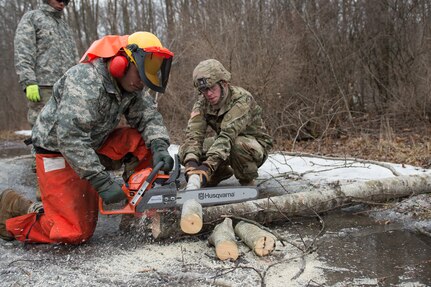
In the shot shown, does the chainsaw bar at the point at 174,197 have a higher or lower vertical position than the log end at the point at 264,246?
Answer: higher

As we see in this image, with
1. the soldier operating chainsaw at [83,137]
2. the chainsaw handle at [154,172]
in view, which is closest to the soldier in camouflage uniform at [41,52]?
the soldier operating chainsaw at [83,137]

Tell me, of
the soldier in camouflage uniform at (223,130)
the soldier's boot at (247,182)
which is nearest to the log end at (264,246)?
the soldier in camouflage uniform at (223,130)

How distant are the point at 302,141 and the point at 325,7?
3833 mm

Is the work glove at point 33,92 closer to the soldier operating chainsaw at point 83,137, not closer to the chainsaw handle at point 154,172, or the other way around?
the soldier operating chainsaw at point 83,137

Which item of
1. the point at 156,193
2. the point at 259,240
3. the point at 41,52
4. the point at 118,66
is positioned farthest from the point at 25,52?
the point at 259,240

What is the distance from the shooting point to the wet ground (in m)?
2.44

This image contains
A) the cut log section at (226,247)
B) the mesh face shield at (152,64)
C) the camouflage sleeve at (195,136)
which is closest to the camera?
the cut log section at (226,247)

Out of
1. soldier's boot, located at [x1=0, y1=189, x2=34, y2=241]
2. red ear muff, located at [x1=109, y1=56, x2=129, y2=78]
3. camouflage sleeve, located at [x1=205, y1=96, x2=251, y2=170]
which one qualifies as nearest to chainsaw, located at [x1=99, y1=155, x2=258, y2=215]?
camouflage sleeve, located at [x1=205, y1=96, x2=251, y2=170]

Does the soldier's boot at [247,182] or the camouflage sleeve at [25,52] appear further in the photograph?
the camouflage sleeve at [25,52]

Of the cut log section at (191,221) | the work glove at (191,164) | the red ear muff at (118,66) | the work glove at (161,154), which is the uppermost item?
the red ear muff at (118,66)

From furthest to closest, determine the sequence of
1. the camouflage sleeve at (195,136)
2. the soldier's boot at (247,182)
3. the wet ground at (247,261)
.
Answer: the soldier's boot at (247,182) → the camouflage sleeve at (195,136) → the wet ground at (247,261)

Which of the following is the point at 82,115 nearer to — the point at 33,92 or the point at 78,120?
the point at 78,120

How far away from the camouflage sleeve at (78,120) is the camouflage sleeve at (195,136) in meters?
1.18

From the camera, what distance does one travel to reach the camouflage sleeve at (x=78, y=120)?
114 inches
